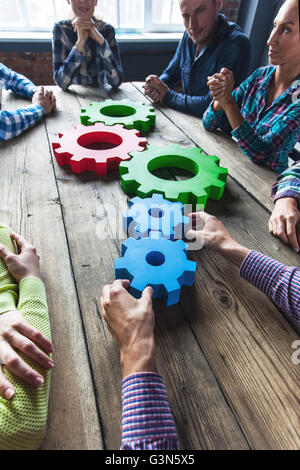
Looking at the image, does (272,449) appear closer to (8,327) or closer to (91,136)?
(8,327)

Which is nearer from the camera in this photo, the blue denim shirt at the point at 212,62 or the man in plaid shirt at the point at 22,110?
the man in plaid shirt at the point at 22,110

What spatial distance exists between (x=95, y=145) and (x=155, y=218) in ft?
Answer: 1.99

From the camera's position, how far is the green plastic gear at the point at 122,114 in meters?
1.30

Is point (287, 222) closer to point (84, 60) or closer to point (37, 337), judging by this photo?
point (37, 337)

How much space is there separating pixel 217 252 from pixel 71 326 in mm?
404

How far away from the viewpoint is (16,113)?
50.0 inches

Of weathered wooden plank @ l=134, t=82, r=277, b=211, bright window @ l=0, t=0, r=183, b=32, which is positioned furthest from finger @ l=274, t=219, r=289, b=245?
bright window @ l=0, t=0, r=183, b=32

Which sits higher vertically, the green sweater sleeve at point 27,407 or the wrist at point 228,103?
the wrist at point 228,103

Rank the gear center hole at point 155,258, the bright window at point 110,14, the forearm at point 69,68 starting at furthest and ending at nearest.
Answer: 1. the bright window at point 110,14
2. the forearm at point 69,68
3. the gear center hole at point 155,258

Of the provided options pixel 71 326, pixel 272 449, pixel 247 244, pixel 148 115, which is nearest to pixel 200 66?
pixel 148 115

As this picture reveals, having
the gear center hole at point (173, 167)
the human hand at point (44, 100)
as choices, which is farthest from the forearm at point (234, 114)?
the human hand at point (44, 100)

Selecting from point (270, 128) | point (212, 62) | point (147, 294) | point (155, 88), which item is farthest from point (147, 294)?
point (212, 62)

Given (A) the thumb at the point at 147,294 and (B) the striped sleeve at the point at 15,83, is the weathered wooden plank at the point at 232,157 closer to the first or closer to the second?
(A) the thumb at the point at 147,294

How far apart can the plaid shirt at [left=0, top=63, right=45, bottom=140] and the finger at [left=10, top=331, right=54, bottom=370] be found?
3.24 ft
